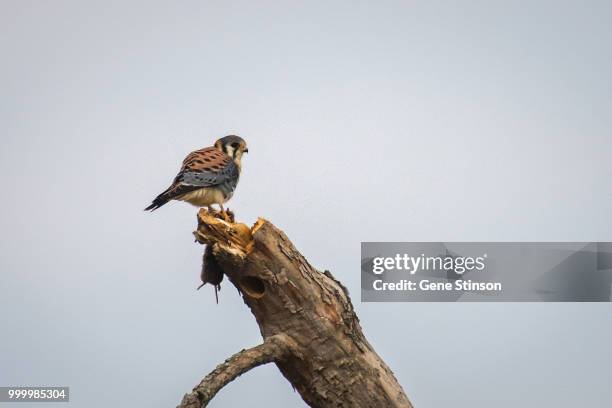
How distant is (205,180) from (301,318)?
1.21 m

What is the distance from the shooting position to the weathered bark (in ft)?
18.3

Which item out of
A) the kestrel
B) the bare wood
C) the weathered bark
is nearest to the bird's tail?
the kestrel

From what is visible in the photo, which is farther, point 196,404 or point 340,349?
point 340,349

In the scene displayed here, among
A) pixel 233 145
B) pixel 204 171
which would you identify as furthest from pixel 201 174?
pixel 233 145

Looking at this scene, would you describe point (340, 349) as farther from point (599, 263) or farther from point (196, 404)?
point (599, 263)

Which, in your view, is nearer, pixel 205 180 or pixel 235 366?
pixel 235 366

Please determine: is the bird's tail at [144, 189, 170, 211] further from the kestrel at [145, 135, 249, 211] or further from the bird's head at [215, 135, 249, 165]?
the bird's head at [215, 135, 249, 165]

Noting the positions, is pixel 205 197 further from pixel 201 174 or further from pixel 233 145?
pixel 233 145

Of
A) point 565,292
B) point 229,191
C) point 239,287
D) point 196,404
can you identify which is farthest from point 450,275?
point 196,404

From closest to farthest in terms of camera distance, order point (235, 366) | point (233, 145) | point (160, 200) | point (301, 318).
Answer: point (235, 366)
point (301, 318)
point (160, 200)
point (233, 145)

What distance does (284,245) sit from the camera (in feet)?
18.4

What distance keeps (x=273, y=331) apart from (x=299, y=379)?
1.18 ft

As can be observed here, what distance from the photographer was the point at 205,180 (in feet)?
20.9

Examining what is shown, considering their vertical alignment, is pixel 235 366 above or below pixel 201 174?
below
